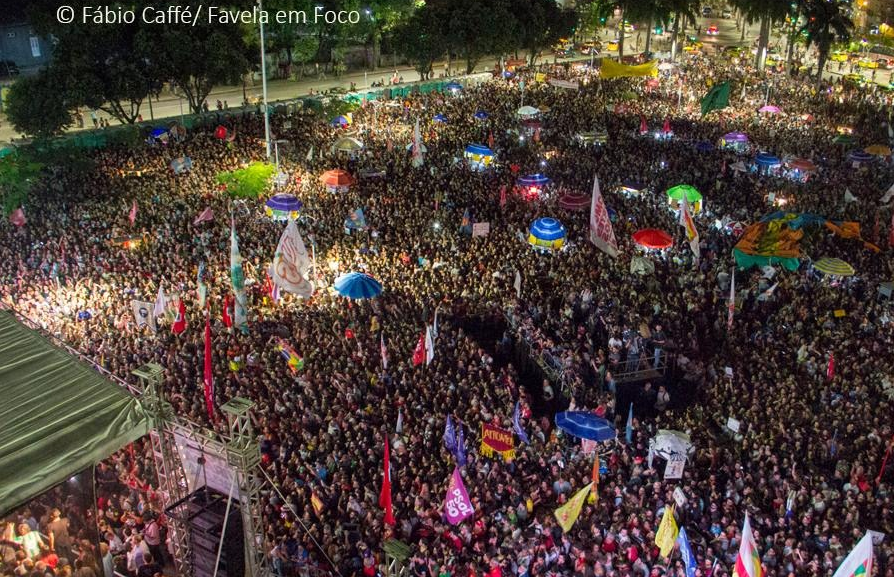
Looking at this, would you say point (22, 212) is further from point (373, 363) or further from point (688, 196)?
point (688, 196)

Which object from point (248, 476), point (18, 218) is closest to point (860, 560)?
point (248, 476)

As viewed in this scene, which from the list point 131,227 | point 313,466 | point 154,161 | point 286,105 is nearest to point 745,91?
point 286,105

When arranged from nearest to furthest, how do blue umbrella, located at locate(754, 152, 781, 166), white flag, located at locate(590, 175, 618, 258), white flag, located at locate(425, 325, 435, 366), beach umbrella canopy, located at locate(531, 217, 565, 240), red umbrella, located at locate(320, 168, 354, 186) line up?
white flag, located at locate(425, 325, 435, 366) → white flag, located at locate(590, 175, 618, 258) → beach umbrella canopy, located at locate(531, 217, 565, 240) → red umbrella, located at locate(320, 168, 354, 186) → blue umbrella, located at locate(754, 152, 781, 166)

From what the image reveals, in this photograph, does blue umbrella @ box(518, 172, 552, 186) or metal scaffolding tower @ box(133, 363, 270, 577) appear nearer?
metal scaffolding tower @ box(133, 363, 270, 577)

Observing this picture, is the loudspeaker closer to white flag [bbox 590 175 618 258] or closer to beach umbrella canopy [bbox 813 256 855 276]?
white flag [bbox 590 175 618 258]

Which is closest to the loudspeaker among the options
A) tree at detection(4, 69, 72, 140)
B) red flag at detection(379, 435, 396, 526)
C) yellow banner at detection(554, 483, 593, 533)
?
red flag at detection(379, 435, 396, 526)

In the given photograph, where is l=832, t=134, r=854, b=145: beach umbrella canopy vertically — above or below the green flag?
below
